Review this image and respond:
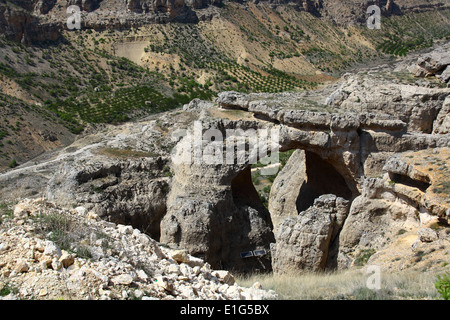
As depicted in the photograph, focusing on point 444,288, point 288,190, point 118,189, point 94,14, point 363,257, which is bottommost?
point 363,257

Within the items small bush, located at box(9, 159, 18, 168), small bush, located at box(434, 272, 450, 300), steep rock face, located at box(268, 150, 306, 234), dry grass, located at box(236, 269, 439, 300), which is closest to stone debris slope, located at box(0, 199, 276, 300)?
dry grass, located at box(236, 269, 439, 300)

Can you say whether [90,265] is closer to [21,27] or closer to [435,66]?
[435,66]

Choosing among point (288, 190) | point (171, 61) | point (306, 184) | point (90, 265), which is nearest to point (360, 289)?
point (90, 265)

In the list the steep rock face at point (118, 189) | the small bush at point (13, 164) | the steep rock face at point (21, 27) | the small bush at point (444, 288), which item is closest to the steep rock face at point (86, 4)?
the steep rock face at point (21, 27)

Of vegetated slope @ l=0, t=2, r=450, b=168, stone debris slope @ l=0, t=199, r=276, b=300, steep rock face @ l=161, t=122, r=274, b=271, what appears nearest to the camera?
stone debris slope @ l=0, t=199, r=276, b=300

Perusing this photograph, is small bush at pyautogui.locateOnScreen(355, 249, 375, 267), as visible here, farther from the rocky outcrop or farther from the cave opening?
the rocky outcrop

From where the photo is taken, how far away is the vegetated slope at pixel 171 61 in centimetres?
6016

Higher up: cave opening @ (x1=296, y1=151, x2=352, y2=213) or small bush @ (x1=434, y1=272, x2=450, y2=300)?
cave opening @ (x1=296, y1=151, x2=352, y2=213)

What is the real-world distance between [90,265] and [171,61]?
230 ft

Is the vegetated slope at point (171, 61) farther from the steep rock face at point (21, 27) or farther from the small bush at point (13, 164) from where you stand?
the steep rock face at point (21, 27)

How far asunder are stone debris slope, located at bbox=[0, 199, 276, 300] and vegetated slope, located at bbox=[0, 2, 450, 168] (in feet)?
131

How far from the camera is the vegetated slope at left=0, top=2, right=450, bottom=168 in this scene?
197ft

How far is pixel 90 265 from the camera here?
8.71 meters
